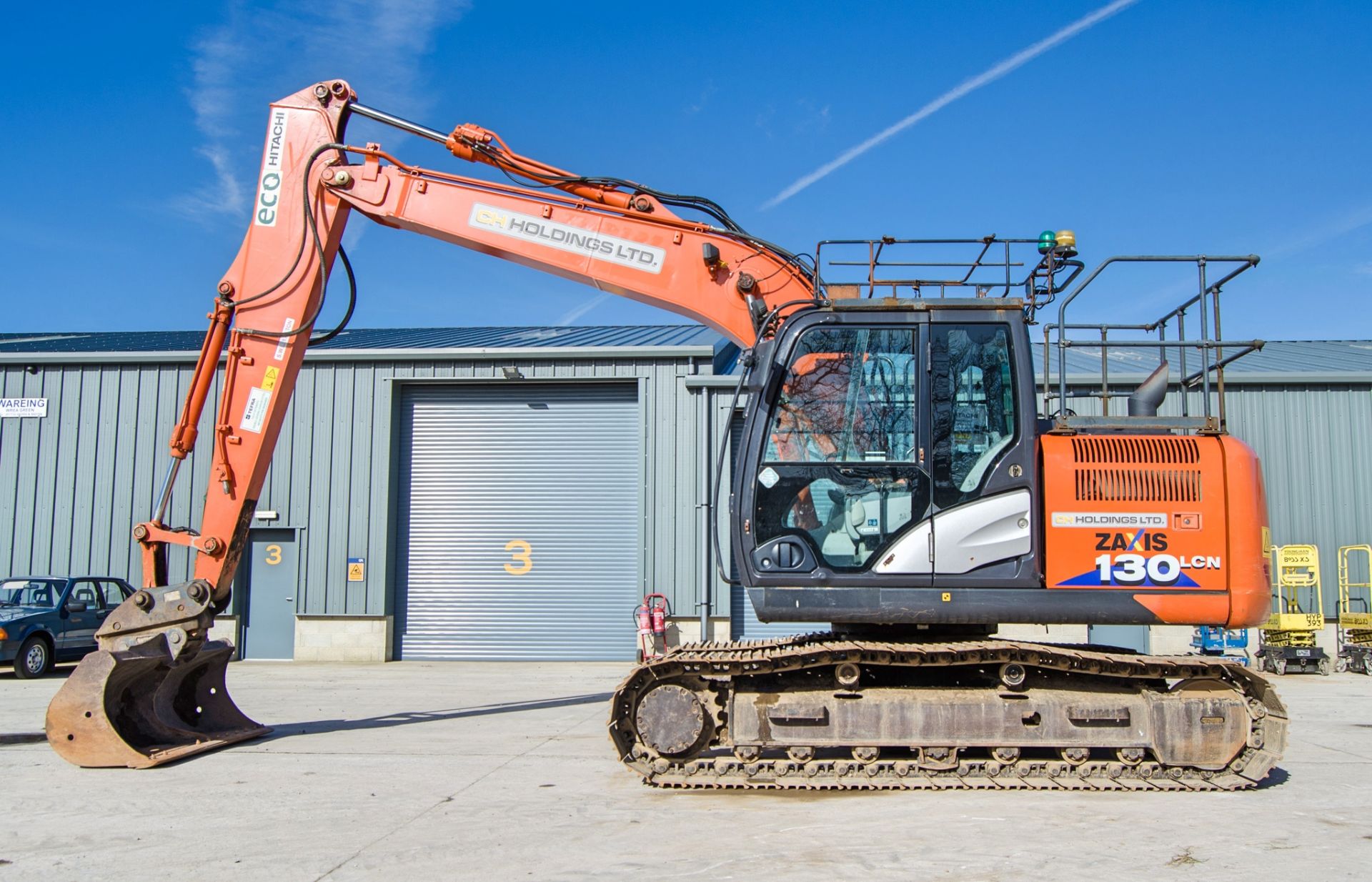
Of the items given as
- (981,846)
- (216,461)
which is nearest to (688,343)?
(216,461)

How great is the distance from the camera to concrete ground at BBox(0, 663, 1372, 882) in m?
5.34

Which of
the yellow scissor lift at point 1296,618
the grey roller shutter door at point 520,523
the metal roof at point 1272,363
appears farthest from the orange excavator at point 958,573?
the grey roller shutter door at point 520,523

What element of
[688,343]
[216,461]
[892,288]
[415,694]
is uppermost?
[688,343]

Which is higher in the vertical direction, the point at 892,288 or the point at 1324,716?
the point at 892,288

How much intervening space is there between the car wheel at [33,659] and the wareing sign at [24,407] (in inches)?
215

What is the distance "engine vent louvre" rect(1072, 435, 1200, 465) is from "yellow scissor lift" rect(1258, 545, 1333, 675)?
418 inches

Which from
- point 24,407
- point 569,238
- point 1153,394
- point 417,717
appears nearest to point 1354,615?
point 1153,394

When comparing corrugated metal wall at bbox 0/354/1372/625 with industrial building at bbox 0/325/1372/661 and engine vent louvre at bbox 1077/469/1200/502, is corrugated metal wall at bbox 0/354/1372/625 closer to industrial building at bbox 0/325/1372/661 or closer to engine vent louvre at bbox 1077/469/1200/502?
industrial building at bbox 0/325/1372/661

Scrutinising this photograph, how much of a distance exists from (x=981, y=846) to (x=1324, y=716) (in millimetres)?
8030

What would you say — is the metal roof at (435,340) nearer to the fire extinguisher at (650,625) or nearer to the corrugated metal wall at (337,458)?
the corrugated metal wall at (337,458)

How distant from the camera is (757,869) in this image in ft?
17.2

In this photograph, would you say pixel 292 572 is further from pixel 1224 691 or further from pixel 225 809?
pixel 1224 691

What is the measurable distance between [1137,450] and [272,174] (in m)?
7.56

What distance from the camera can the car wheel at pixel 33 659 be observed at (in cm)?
1541
